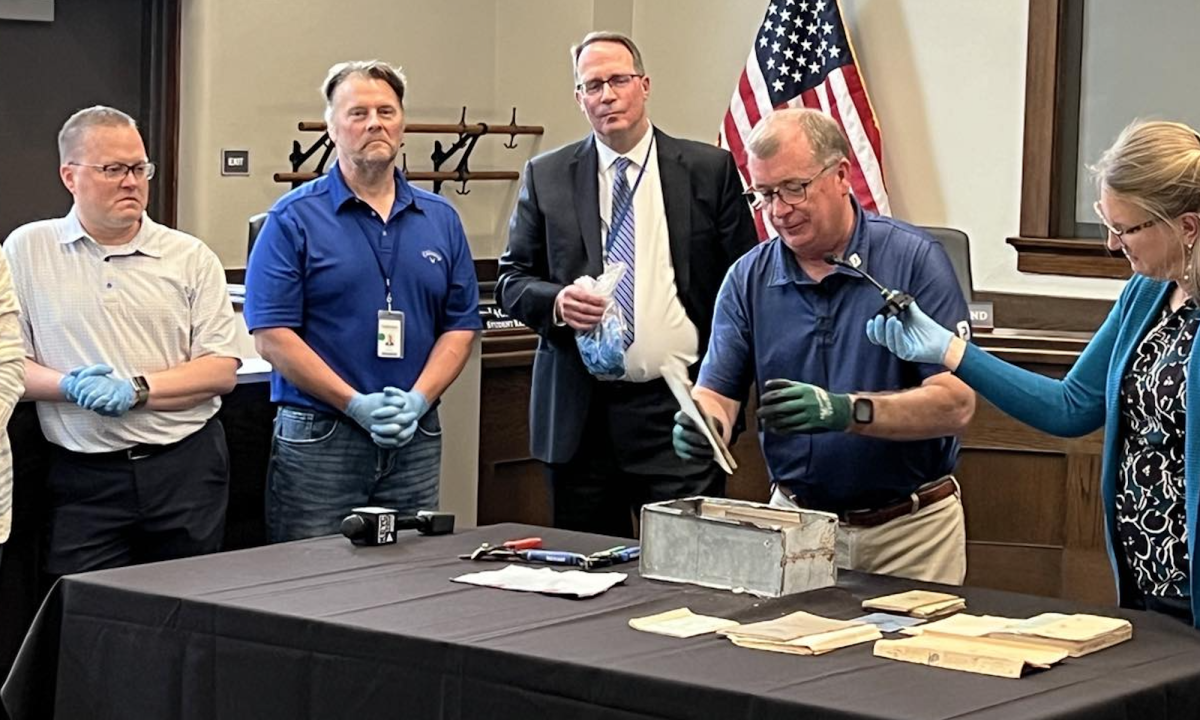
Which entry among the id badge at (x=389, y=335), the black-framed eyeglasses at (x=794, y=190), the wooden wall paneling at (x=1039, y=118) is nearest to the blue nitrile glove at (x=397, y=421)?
the id badge at (x=389, y=335)

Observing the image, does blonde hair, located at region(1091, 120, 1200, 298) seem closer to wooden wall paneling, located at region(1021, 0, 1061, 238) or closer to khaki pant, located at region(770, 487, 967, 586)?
khaki pant, located at region(770, 487, 967, 586)

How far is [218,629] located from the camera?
2.58m

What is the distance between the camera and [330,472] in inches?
144

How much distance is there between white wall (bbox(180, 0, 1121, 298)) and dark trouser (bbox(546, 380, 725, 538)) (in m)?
3.01

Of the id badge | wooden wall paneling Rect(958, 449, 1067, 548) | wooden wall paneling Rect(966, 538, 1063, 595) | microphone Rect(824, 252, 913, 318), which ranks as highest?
microphone Rect(824, 252, 913, 318)

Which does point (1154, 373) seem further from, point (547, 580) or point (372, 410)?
point (372, 410)

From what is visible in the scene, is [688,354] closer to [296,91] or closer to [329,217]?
[329,217]

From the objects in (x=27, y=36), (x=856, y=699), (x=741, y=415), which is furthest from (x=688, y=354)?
→ (x=27, y=36)

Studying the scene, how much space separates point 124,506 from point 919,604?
68.8 inches

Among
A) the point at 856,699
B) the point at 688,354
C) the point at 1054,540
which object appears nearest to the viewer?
the point at 856,699

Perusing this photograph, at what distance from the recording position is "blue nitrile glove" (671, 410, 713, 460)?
9.55ft

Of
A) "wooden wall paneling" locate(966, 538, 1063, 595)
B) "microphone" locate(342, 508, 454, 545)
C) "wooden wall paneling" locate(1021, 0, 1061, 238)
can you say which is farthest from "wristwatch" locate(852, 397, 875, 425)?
"wooden wall paneling" locate(1021, 0, 1061, 238)

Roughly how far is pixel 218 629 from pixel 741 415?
1.39 m

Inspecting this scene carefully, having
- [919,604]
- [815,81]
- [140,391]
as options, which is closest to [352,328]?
[140,391]
